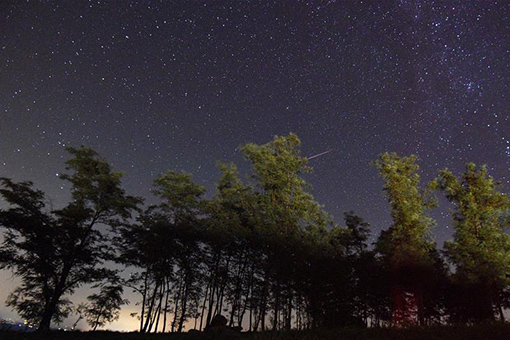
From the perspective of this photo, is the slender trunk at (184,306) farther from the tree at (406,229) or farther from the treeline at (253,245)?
the tree at (406,229)

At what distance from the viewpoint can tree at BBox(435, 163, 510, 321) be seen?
2498 centimetres

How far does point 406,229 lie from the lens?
27297 millimetres

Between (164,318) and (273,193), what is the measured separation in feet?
57.1

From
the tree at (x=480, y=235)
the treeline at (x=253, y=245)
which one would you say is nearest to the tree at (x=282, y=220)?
the treeline at (x=253, y=245)

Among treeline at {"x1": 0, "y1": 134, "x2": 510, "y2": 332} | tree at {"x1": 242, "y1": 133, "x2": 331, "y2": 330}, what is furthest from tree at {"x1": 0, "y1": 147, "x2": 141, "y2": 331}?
tree at {"x1": 242, "y1": 133, "x2": 331, "y2": 330}

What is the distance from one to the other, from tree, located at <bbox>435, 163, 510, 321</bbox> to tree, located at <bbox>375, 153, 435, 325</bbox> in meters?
2.23

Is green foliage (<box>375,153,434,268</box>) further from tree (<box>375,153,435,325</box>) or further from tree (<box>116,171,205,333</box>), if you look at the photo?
tree (<box>116,171,205,333</box>)

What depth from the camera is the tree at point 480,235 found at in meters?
25.0

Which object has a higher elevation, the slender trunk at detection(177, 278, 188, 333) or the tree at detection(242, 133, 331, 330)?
the tree at detection(242, 133, 331, 330)

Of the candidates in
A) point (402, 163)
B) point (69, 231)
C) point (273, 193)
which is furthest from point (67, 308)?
point (402, 163)

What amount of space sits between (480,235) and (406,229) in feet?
18.8

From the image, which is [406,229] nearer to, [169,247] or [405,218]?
[405,218]

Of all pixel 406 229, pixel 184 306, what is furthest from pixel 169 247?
pixel 406 229

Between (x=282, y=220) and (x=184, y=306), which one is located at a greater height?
(x=282, y=220)
